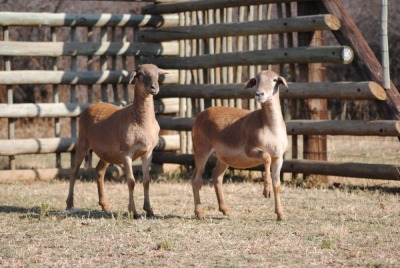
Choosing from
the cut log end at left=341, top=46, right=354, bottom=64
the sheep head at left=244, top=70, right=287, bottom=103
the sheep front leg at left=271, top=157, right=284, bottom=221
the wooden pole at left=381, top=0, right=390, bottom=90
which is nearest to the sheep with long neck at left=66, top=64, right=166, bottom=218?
the sheep head at left=244, top=70, right=287, bottom=103

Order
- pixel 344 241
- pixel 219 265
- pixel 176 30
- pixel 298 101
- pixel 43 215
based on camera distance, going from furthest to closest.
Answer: pixel 176 30 → pixel 298 101 → pixel 43 215 → pixel 344 241 → pixel 219 265

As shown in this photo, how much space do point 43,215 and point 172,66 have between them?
5.99 metres

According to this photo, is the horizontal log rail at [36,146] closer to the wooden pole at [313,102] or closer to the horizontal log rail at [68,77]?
the horizontal log rail at [68,77]

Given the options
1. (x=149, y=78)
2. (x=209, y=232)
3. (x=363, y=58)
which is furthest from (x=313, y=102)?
(x=209, y=232)

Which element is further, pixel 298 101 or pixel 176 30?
pixel 176 30

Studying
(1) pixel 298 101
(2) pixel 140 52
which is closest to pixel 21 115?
(2) pixel 140 52

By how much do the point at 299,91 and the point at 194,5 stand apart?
2863mm

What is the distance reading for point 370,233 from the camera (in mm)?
9703

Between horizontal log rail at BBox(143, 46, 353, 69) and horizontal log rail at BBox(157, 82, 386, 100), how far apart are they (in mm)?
347

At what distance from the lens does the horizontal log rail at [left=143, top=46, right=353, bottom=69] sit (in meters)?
13.5

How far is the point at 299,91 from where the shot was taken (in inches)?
555

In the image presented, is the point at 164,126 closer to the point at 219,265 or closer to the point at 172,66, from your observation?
the point at 172,66

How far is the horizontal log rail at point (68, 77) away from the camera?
49.6ft

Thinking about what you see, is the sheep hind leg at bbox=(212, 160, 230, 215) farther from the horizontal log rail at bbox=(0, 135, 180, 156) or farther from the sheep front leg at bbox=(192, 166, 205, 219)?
the horizontal log rail at bbox=(0, 135, 180, 156)
